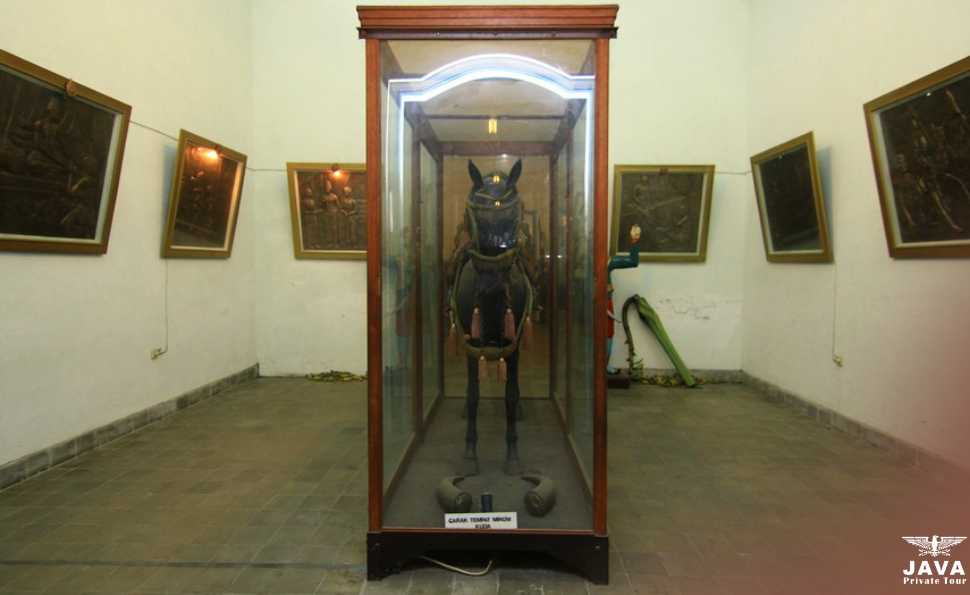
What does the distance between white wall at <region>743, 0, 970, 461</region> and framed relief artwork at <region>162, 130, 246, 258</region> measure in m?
6.11

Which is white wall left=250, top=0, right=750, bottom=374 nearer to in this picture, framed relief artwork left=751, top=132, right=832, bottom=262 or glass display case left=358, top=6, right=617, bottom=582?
framed relief artwork left=751, top=132, right=832, bottom=262

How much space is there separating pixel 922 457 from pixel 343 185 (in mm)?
6232

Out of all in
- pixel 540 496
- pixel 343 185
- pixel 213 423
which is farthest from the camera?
pixel 343 185

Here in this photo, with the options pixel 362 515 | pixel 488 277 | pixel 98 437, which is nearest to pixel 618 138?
pixel 488 277

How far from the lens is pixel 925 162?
3.67 metres

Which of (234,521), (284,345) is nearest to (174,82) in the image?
(284,345)

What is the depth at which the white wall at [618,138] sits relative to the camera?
6617 mm

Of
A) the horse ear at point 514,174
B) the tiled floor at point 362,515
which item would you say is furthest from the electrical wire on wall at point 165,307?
the horse ear at point 514,174

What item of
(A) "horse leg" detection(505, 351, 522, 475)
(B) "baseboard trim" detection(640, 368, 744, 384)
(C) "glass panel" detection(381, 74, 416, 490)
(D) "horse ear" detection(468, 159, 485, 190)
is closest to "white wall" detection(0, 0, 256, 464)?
(C) "glass panel" detection(381, 74, 416, 490)

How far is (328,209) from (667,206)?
423 centimetres

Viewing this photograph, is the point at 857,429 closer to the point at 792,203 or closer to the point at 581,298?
the point at 792,203

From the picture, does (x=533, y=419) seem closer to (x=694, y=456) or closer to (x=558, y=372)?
(x=558, y=372)

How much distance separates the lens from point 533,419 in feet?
12.2

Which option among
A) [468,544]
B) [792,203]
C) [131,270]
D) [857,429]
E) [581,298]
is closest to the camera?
[468,544]
